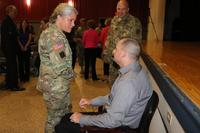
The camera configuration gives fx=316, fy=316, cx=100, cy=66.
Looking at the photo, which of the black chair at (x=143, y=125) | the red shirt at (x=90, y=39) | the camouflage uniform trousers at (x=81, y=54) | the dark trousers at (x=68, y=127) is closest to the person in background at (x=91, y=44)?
the red shirt at (x=90, y=39)

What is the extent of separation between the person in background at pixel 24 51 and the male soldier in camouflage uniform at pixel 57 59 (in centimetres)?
392

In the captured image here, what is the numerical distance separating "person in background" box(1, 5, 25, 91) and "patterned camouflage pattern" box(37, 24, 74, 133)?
3048 mm

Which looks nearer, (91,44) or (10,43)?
(10,43)

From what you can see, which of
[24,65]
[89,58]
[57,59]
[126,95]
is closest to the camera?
[126,95]

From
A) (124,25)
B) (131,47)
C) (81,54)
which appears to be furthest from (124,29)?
(81,54)

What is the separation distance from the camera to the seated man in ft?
7.12

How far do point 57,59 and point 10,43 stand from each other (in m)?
3.23

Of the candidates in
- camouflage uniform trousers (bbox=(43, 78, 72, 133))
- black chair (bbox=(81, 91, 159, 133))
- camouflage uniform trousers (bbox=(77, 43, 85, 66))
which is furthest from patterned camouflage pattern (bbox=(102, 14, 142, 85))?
camouflage uniform trousers (bbox=(77, 43, 85, 66))

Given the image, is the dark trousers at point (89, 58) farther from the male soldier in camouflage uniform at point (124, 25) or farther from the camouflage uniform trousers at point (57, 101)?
the camouflage uniform trousers at point (57, 101)

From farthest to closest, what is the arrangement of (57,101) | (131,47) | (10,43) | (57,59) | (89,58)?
(89,58), (10,43), (57,101), (57,59), (131,47)

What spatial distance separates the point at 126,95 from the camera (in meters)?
2.16

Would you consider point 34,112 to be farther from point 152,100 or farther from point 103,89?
point 152,100

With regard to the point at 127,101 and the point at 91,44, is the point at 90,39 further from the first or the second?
the point at 127,101

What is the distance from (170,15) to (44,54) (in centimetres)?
847
